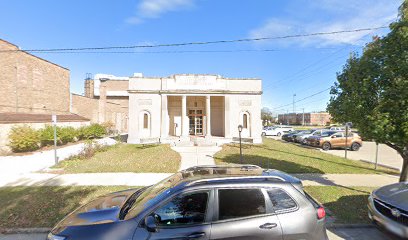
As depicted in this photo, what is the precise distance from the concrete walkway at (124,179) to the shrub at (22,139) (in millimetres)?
7035

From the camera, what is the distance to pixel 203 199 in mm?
2893

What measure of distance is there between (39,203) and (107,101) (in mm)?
34738

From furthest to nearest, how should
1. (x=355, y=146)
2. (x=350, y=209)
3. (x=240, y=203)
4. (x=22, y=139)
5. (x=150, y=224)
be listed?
(x=355, y=146), (x=22, y=139), (x=350, y=209), (x=240, y=203), (x=150, y=224)

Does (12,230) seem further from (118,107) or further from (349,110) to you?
(118,107)

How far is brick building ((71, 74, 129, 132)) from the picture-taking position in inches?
1338

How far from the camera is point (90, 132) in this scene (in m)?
25.6

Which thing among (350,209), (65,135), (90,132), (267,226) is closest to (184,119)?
(65,135)

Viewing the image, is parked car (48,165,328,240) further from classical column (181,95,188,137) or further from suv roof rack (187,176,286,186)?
classical column (181,95,188,137)

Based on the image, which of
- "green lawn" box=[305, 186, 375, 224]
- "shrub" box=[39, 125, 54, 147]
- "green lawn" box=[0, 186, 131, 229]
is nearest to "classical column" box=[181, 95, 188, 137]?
"shrub" box=[39, 125, 54, 147]

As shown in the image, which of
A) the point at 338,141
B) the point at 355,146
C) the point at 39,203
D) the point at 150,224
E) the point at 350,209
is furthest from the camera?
the point at 338,141

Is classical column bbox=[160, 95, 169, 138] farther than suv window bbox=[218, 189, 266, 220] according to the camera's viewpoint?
Yes

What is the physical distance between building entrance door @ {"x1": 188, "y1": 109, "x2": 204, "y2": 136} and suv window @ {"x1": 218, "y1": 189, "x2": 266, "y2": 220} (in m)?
22.3

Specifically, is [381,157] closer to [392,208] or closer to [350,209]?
[350,209]

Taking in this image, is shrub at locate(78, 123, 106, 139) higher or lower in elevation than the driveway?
higher
